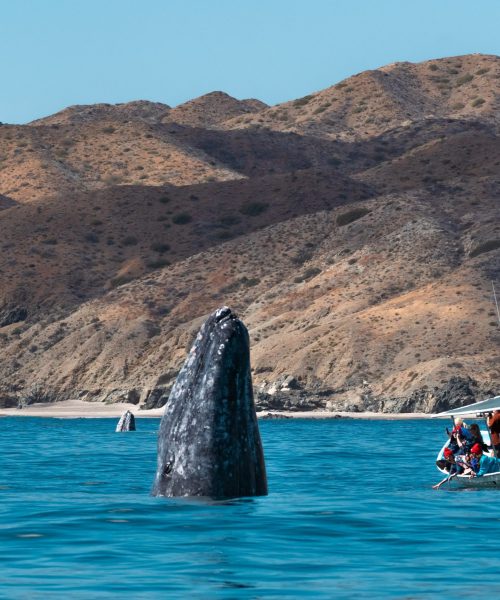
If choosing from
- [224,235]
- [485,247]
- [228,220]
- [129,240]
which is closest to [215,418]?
[485,247]

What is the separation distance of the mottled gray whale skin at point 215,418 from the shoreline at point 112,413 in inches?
2502

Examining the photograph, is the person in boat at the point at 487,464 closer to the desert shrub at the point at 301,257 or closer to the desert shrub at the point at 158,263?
the desert shrub at the point at 301,257

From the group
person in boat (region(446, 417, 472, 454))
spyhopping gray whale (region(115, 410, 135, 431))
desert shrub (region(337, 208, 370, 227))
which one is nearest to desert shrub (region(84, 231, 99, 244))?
desert shrub (region(337, 208, 370, 227))

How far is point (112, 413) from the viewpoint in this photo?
9538 centimetres

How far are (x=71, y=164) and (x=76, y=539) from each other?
522 ft

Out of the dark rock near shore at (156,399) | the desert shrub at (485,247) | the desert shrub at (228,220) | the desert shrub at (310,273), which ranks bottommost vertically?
the dark rock near shore at (156,399)

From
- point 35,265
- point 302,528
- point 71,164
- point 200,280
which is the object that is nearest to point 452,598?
point 302,528

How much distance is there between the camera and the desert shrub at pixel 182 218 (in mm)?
140750

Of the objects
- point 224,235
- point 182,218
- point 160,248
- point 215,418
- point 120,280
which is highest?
point 182,218

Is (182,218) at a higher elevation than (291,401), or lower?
higher

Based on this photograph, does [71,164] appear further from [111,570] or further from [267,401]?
[111,570]

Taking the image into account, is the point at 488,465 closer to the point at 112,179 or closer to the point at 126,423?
the point at 126,423

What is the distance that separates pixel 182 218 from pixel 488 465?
113 meters

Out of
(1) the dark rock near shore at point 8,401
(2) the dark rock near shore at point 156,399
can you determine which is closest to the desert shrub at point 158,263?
(1) the dark rock near shore at point 8,401
